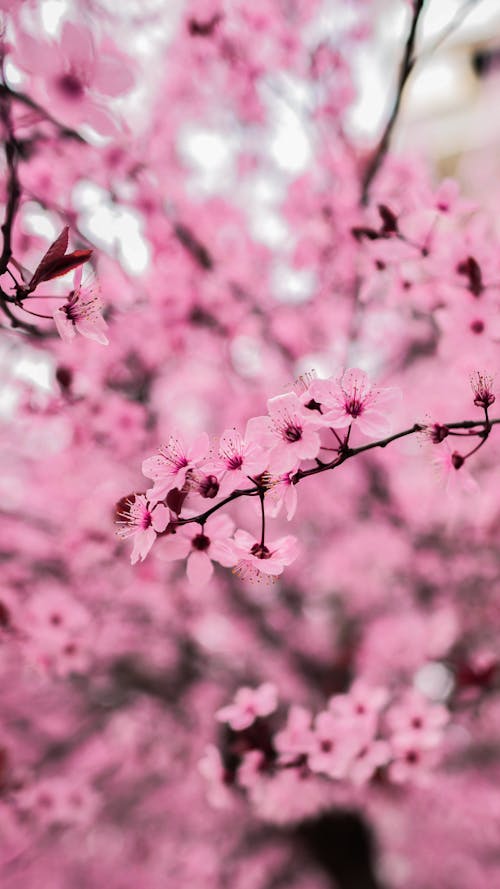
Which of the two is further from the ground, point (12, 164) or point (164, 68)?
point (164, 68)

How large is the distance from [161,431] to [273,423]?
2409mm

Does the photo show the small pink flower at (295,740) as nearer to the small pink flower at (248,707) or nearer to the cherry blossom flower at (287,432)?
the small pink flower at (248,707)

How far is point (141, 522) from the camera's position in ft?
4.13

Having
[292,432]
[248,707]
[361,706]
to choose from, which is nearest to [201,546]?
[292,432]

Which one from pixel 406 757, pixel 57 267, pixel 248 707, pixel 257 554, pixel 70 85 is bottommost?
pixel 406 757

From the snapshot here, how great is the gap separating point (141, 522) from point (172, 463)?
151 millimetres

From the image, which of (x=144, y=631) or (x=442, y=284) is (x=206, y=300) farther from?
(x=144, y=631)

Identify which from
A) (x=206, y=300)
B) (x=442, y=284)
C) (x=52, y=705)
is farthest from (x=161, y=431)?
(x=52, y=705)

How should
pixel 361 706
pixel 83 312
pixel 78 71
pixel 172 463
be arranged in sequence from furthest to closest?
pixel 361 706, pixel 78 71, pixel 83 312, pixel 172 463

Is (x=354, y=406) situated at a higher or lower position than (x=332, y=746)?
higher

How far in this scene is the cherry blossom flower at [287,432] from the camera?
112 centimetres

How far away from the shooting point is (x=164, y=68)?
13.5ft

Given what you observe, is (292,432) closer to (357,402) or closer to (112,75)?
(357,402)

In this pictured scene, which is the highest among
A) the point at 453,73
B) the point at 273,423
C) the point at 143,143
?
the point at 453,73
